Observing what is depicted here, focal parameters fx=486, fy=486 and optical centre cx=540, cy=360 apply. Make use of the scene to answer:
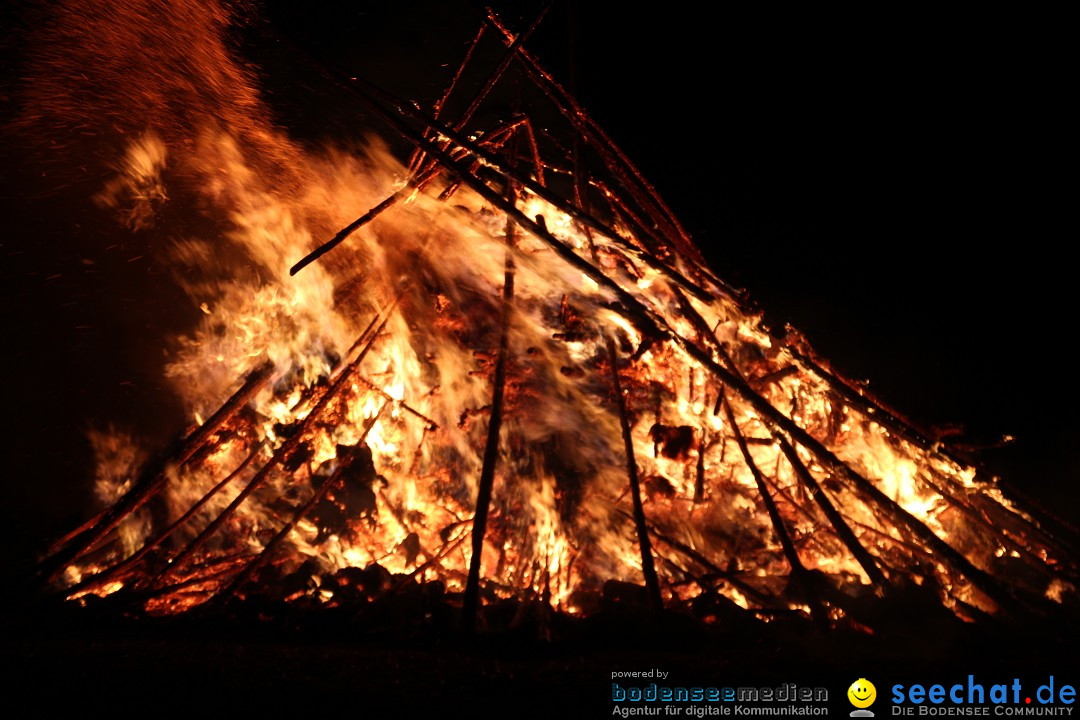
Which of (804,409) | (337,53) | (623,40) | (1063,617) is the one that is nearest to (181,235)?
(337,53)

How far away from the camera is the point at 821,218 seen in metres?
4.73

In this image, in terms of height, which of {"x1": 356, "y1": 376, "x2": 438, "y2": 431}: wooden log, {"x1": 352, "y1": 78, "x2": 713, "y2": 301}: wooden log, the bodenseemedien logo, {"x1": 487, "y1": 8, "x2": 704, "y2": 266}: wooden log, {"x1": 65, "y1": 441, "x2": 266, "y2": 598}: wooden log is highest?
{"x1": 487, "y1": 8, "x2": 704, "y2": 266}: wooden log

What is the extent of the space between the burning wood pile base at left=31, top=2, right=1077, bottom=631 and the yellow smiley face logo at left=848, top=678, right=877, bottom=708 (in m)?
0.60

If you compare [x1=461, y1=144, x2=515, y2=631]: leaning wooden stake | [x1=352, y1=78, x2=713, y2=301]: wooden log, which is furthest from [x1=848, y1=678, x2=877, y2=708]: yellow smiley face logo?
[x1=352, y1=78, x2=713, y2=301]: wooden log

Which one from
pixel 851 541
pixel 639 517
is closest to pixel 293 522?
pixel 639 517

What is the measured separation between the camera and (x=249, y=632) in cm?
219

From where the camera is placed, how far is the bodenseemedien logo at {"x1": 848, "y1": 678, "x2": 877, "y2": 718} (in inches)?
62.5

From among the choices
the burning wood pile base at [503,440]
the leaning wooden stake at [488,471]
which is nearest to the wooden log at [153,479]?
the burning wood pile base at [503,440]

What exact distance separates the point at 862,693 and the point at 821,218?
430 cm

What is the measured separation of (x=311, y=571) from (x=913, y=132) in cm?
612

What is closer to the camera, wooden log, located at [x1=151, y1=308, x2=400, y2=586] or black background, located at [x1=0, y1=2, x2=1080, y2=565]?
wooden log, located at [x1=151, y1=308, x2=400, y2=586]

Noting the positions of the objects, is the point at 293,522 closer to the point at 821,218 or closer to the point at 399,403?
the point at 399,403

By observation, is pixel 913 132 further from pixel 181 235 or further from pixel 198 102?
pixel 181 235

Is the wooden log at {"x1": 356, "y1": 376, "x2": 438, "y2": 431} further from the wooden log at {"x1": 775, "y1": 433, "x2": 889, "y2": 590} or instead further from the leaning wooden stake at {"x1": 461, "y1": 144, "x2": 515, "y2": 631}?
the wooden log at {"x1": 775, "y1": 433, "x2": 889, "y2": 590}
